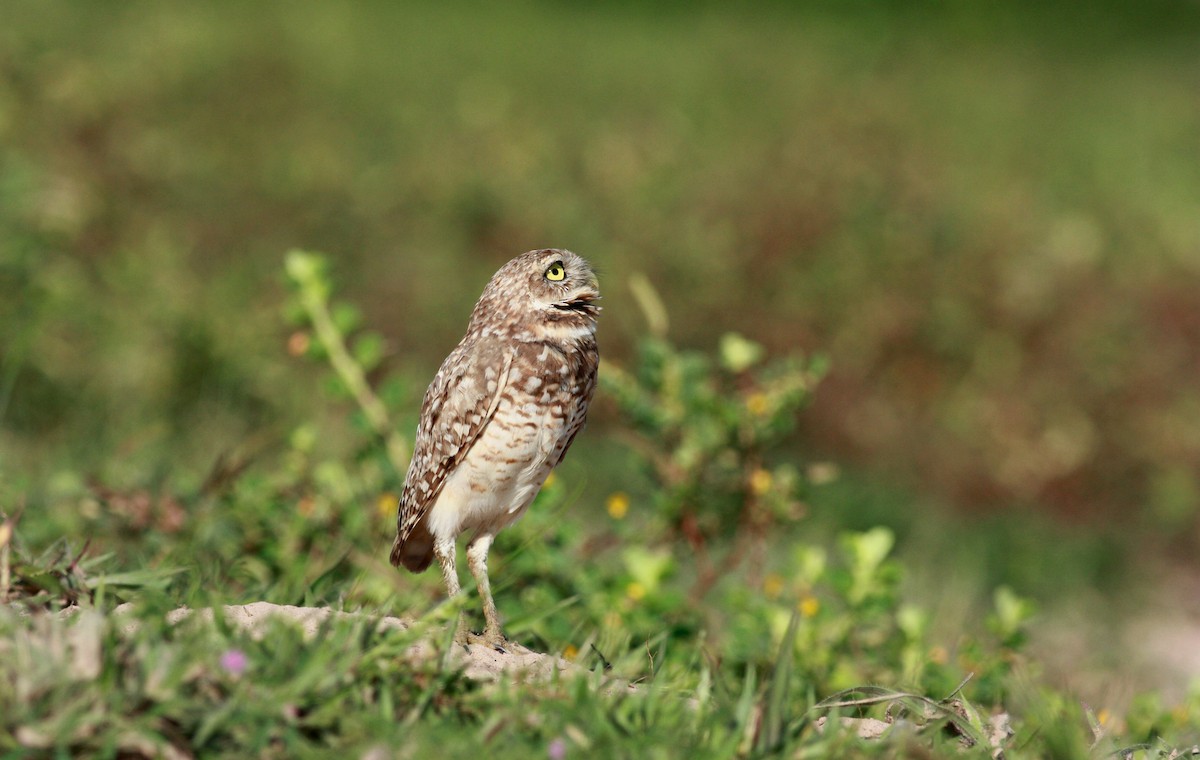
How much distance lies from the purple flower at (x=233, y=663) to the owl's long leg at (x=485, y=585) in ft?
2.50

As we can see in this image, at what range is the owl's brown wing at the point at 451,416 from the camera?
3318mm

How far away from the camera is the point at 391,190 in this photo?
9805 millimetres

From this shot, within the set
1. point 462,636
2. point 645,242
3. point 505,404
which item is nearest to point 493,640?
point 462,636

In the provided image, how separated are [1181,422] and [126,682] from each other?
26.3 feet

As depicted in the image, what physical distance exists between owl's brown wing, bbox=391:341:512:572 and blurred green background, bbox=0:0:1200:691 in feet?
6.45

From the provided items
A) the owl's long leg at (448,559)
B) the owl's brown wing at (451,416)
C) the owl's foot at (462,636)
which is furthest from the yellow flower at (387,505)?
the owl's foot at (462,636)

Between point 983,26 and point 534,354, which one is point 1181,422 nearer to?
point 534,354

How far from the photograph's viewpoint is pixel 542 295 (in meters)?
3.40

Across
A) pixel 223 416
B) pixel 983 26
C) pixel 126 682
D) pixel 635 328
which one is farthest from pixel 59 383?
pixel 983 26

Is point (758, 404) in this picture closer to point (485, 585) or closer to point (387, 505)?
point (387, 505)

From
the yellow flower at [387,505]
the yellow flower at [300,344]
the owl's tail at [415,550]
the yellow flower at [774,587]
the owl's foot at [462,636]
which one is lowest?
the yellow flower at [774,587]

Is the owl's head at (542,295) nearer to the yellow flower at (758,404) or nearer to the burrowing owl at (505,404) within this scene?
the burrowing owl at (505,404)

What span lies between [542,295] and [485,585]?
0.77 metres

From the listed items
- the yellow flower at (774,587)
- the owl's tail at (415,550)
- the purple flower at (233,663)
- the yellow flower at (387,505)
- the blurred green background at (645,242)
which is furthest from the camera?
the blurred green background at (645,242)
